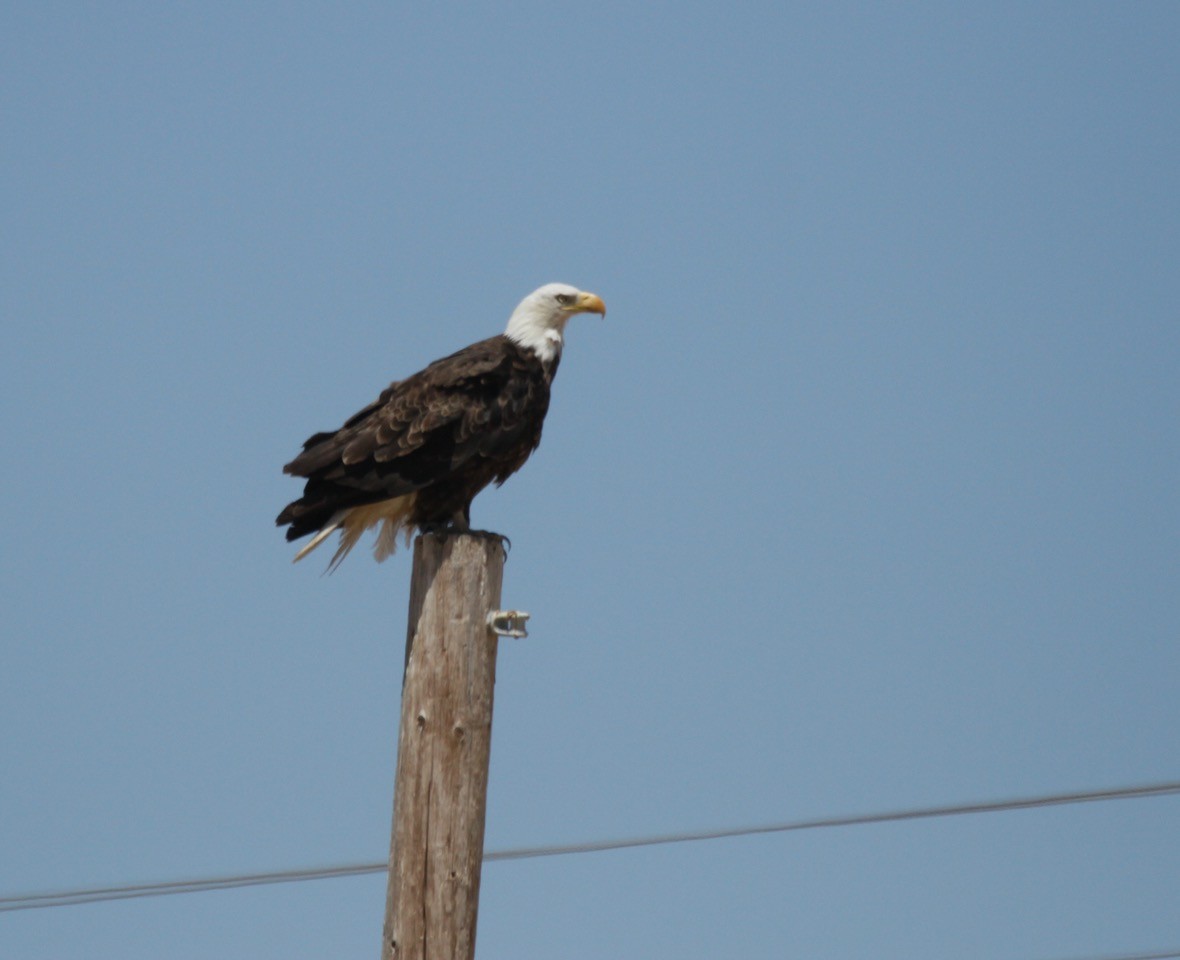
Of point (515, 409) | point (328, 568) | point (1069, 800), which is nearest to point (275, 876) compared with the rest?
point (328, 568)

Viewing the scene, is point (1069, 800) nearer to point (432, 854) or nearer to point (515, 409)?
point (515, 409)

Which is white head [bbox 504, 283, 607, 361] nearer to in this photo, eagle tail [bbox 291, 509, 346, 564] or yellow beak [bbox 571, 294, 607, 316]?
yellow beak [bbox 571, 294, 607, 316]

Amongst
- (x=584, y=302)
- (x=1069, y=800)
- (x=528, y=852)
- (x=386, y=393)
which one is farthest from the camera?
(x=528, y=852)

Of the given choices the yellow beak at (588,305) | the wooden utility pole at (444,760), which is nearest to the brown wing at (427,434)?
the yellow beak at (588,305)

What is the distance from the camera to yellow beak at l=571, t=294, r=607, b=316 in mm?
6605

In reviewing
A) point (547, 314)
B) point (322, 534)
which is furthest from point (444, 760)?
point (547, 314)

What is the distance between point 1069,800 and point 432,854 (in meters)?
4.05

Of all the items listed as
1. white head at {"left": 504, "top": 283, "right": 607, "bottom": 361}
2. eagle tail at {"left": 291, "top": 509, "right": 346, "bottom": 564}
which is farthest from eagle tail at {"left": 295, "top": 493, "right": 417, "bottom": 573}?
white head at {"left": 504, "top": 283, "right": 607, "bottom": 361}

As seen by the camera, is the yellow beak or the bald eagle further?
the yellow beak

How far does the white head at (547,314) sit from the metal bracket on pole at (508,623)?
6.74 ft

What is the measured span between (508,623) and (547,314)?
2331 millimetres

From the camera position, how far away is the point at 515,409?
5926mm

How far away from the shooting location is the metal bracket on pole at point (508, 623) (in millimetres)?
4320

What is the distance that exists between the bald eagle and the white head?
0.01 meters
